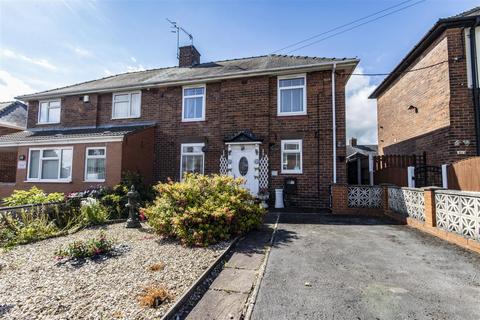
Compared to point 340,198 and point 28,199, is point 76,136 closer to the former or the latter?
point 28,199

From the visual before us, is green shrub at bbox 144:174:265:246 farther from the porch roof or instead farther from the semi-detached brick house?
the porch roof

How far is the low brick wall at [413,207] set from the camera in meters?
5.02

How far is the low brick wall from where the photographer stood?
5.02m

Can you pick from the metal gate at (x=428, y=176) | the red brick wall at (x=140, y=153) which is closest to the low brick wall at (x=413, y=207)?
the metal gate at (x=428, y=176)

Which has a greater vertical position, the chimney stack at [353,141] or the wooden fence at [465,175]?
the chimney stack at [353,141]

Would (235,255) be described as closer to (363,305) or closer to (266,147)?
(363,305)

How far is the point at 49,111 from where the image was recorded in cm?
1443

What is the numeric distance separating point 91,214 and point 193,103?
6.73 m

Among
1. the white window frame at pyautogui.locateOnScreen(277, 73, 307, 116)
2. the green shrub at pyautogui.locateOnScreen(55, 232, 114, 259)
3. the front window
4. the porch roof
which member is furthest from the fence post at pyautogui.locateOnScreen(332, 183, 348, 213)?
the porch roof

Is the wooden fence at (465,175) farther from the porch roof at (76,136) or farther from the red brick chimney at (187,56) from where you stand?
the red brick chimney at (187,56)

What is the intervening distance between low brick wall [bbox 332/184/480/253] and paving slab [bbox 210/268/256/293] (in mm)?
4264

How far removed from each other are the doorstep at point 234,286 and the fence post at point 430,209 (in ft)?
13.5

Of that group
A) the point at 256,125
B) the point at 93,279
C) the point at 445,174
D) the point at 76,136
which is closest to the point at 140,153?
the point at 76,136

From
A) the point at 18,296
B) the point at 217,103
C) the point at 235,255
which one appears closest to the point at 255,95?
the point at 217,103
